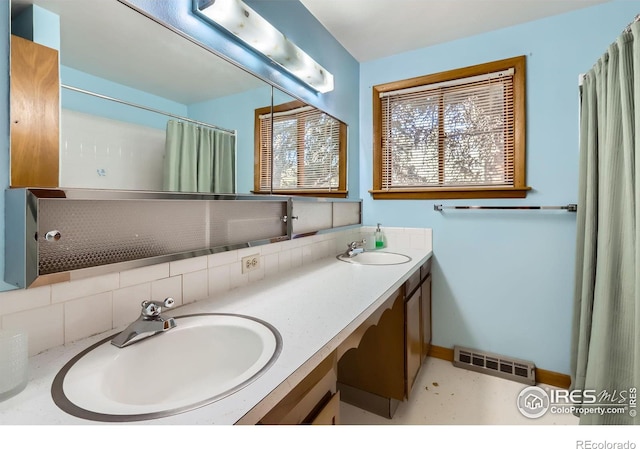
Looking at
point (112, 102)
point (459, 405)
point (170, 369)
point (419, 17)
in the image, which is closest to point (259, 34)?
point (112, 102)

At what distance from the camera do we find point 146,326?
787 mm

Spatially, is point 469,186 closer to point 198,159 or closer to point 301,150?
point 301,150

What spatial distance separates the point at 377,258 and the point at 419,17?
1663 millimetres

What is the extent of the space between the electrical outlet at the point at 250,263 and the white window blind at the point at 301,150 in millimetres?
344

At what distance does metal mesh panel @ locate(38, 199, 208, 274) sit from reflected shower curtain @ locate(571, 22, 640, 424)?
1.67 m

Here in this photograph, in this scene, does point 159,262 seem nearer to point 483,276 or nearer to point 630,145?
point 630,145

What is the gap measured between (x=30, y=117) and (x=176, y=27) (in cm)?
59

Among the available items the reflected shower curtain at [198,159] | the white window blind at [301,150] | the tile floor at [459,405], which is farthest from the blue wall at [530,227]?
the reflected shower curtain at [198,159]

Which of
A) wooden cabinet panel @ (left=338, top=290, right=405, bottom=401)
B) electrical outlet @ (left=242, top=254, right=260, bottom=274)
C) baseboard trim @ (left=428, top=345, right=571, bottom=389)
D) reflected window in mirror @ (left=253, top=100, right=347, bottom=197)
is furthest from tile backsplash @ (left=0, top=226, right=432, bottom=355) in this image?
baseboard trim @ (left=428, top=345, right=571, bottom=389)

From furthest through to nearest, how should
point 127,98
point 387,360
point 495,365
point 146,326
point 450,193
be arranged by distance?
point 450,193
point 495,365
point 387,360
point 127,98
point 146,326

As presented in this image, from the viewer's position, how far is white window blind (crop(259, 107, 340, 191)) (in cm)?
147

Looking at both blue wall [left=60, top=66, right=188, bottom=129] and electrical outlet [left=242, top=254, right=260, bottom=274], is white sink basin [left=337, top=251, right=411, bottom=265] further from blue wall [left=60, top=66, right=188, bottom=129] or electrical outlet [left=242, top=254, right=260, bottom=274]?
blue wall [left=60, top=66, right=188, bottom=129]

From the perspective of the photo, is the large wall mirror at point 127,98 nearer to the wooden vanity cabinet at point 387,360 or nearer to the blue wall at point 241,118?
the blue wall at point 241,118

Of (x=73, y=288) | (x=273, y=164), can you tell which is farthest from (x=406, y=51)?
(x=73, y=288)
